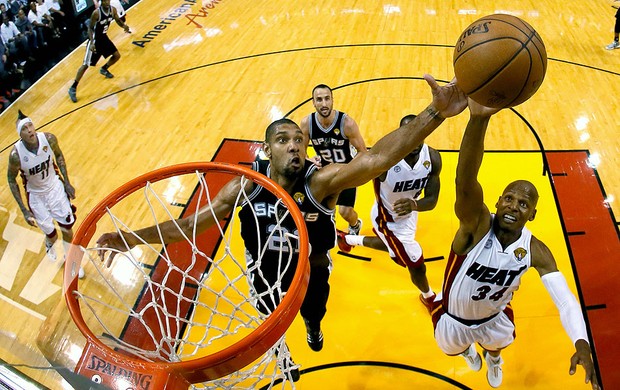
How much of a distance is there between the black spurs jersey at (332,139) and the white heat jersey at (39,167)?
2450mm

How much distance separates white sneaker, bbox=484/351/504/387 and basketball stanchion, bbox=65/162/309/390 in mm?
1464

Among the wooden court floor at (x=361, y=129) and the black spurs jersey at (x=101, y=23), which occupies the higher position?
the black spurs jersey at (x=101, y=23)

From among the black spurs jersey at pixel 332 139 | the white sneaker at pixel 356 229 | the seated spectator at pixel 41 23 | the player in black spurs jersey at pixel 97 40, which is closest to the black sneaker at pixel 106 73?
the player in black spurs jersey at pixel 97 40

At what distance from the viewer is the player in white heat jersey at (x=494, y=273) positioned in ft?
10.0

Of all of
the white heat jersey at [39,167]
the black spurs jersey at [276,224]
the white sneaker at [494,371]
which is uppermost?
the white heat jersey at [39,167]

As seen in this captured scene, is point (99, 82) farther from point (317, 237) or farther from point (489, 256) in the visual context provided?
point (489, 256)

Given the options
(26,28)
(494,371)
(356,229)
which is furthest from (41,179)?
(26,28)

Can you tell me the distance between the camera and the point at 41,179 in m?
4.83

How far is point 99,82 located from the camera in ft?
28.1

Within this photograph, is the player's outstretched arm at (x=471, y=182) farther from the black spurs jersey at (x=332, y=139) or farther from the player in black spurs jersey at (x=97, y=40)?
the player in black spurs jersey at (x=97, y=40)

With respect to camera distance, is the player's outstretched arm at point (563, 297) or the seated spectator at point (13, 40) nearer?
the player's outstretched arm at point (563, 297)

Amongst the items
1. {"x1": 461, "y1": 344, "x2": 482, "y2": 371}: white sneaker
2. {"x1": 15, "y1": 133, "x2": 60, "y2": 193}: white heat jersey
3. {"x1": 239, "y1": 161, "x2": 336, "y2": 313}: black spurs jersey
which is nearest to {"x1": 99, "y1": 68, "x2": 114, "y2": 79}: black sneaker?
{"x1": 15, "y1": 133, "x2": 60, "y2": 193}: white heat jersey

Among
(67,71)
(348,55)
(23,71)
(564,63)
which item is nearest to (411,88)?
(348,55)

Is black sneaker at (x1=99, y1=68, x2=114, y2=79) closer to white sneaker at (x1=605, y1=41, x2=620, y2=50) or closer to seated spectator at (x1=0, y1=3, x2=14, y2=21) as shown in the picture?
seated spectator at (x1=0, y1=3, x2=14, y2=21)
